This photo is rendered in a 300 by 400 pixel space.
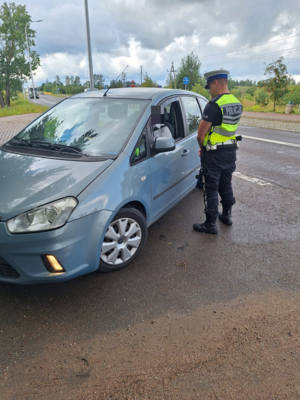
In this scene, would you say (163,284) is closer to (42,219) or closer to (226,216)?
(42,219)

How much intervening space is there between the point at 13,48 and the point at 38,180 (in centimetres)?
5029

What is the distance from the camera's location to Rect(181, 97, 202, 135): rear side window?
13.2 feet

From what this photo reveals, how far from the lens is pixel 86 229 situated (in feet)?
7.34

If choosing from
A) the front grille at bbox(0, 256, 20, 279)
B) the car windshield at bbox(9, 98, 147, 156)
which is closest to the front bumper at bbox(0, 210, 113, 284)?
the front grille at bbox(0, 256, 20, 279)

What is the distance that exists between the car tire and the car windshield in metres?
0.62

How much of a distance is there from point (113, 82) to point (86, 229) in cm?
232

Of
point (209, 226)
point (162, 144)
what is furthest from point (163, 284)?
point (162, 144)

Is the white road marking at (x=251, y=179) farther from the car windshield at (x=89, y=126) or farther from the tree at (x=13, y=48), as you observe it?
the tree at (x=13, y=48)

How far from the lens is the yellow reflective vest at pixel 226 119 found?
3.18 meters

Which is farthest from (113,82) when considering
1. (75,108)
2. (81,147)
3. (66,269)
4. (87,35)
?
(87,35)

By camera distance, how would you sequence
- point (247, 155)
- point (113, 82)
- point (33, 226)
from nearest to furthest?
point (33, 226) → point (113, 82) → point (247, 155)

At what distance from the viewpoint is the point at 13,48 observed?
42875 millimetres

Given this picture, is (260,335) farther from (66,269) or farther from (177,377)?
(66,269)

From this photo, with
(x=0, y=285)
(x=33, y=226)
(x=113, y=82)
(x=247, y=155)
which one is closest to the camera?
(x=33, y=226)
